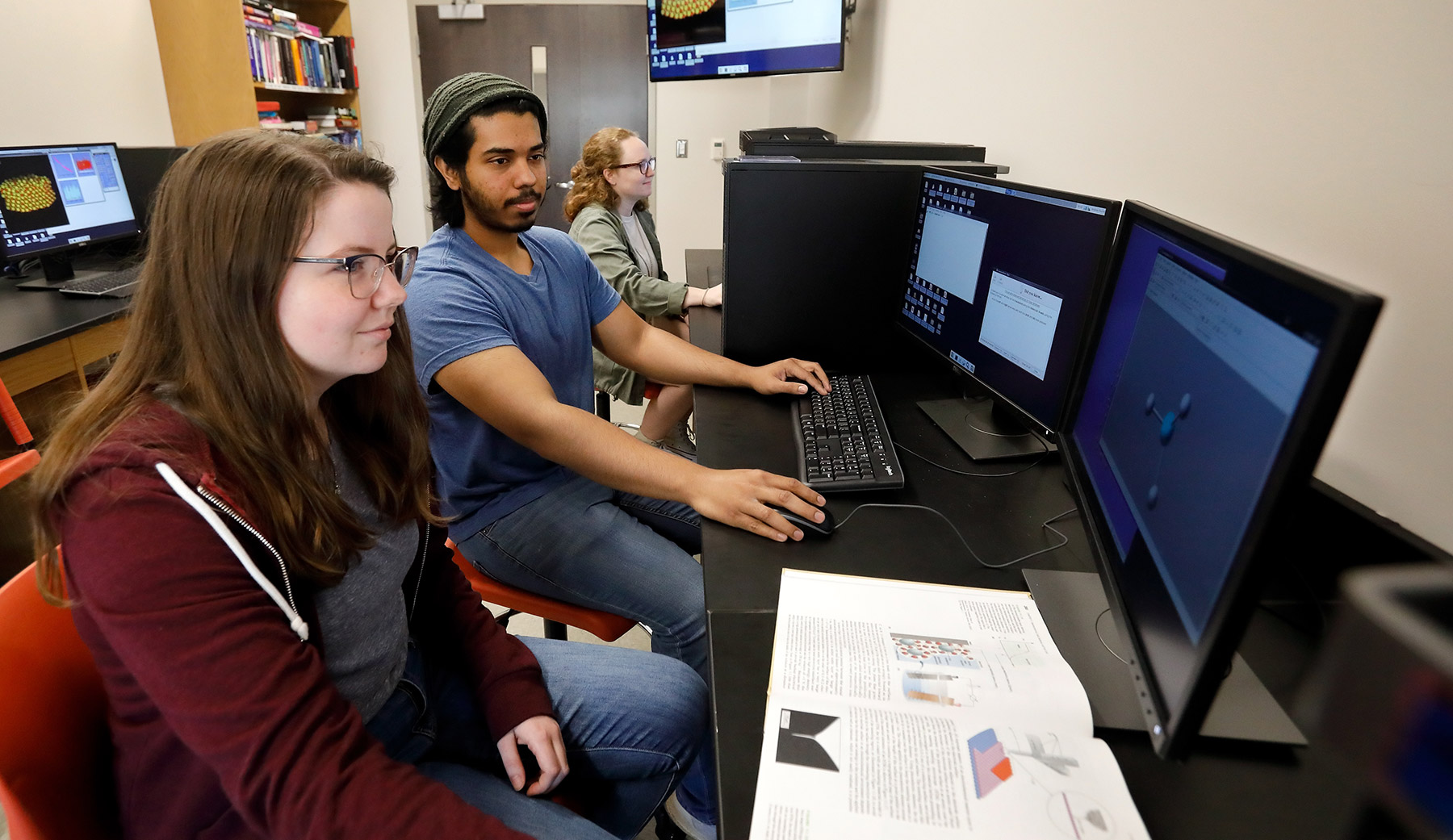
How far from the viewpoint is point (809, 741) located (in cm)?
69

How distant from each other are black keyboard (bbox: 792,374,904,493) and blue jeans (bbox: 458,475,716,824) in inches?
9.3

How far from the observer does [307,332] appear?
83 centimetres

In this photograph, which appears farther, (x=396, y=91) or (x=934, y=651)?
(x=396, y=91)

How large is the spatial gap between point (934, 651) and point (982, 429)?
66cm

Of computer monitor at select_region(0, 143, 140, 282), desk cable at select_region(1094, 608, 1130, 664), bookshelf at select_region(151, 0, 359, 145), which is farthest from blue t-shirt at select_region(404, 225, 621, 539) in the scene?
bookshelf at select_region(151, 0, 359, 145)

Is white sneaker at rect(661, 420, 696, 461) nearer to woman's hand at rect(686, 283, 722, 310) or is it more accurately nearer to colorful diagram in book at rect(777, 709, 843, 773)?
woman's hand at rect(686, 283, 722, 310)

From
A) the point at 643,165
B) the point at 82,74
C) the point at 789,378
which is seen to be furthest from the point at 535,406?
the point at 82,74

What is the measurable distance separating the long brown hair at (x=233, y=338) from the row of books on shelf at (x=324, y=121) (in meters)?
4.07

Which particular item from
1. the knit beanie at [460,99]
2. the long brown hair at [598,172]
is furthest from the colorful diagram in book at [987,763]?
the long brown hair at [598,172]

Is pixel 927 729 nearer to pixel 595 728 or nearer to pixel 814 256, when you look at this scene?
pixel 595 728

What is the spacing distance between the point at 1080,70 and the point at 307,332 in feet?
4.53

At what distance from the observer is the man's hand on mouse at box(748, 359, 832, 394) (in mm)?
1526

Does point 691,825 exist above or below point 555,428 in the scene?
below

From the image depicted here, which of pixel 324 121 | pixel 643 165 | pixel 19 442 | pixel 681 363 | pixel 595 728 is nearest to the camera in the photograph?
pixel 595 728
